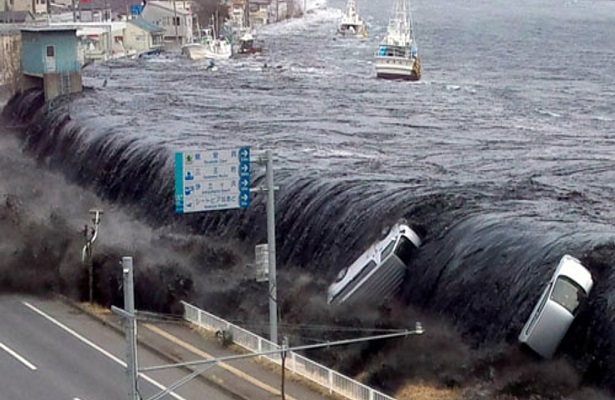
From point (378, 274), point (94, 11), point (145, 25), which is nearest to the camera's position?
point (378, 274)

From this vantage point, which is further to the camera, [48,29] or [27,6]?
[27,6]

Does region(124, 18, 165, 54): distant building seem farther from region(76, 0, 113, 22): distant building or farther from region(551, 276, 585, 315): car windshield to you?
region(551, 276, 585, 315): car windshield

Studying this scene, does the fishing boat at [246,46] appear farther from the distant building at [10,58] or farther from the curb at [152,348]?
the curb at [152,348]

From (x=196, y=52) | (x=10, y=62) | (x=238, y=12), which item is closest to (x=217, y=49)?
(x=196, y=52)

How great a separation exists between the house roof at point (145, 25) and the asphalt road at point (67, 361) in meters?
71.4

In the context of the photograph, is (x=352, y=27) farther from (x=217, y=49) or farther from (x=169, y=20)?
(x=217, y=49)

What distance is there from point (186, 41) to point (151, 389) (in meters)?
85.9

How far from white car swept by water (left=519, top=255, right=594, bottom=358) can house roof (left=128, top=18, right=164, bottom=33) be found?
76681 mm

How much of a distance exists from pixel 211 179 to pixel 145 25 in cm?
7793

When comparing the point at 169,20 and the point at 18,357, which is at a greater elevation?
the point at 169,20

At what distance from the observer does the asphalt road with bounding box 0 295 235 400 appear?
63.2 feet

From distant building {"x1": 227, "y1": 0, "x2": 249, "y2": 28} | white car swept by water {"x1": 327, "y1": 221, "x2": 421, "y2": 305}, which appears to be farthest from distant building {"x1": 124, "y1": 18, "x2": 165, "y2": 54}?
white car swept by water {"x1": 327, "y1": 221, "x2": 421, "y2": 305}

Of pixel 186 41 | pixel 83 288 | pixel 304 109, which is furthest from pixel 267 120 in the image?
pixel 186 41

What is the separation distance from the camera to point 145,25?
311 ft
